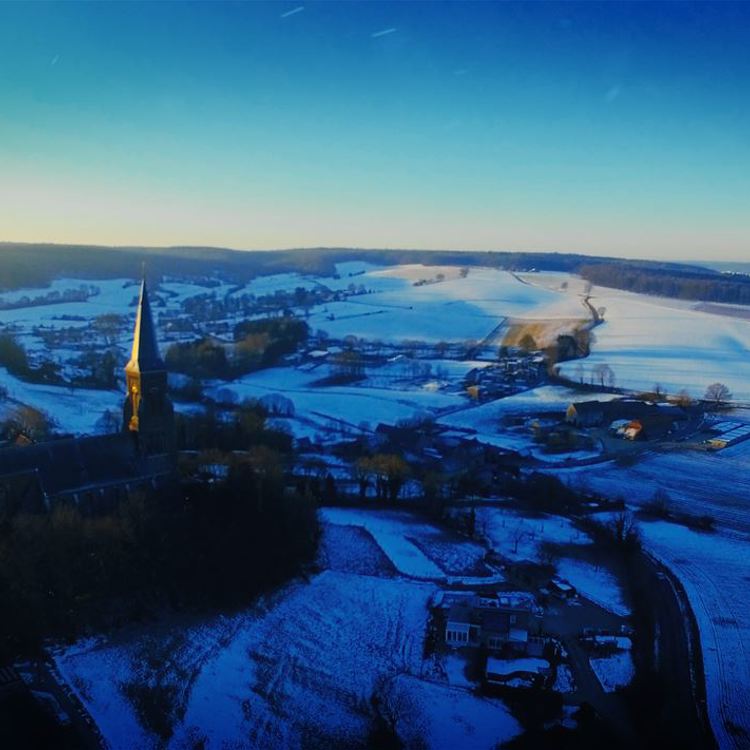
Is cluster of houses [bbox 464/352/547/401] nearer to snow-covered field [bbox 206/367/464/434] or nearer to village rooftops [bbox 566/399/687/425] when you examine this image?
snow-covered field [bbox 206/367/464/434]

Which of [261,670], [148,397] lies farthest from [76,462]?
[261,670]

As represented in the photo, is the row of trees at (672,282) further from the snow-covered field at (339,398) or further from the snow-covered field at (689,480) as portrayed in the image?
the snow-covered field at (689,480)

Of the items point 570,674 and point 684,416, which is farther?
point 684,416

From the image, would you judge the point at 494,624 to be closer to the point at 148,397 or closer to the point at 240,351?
the point at 148,397

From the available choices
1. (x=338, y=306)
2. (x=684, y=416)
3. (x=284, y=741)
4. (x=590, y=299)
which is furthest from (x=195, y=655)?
(x=338, y=306)

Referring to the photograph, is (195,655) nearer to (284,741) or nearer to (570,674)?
(284,741)

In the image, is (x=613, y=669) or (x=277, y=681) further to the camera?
(x=613, y=669)
